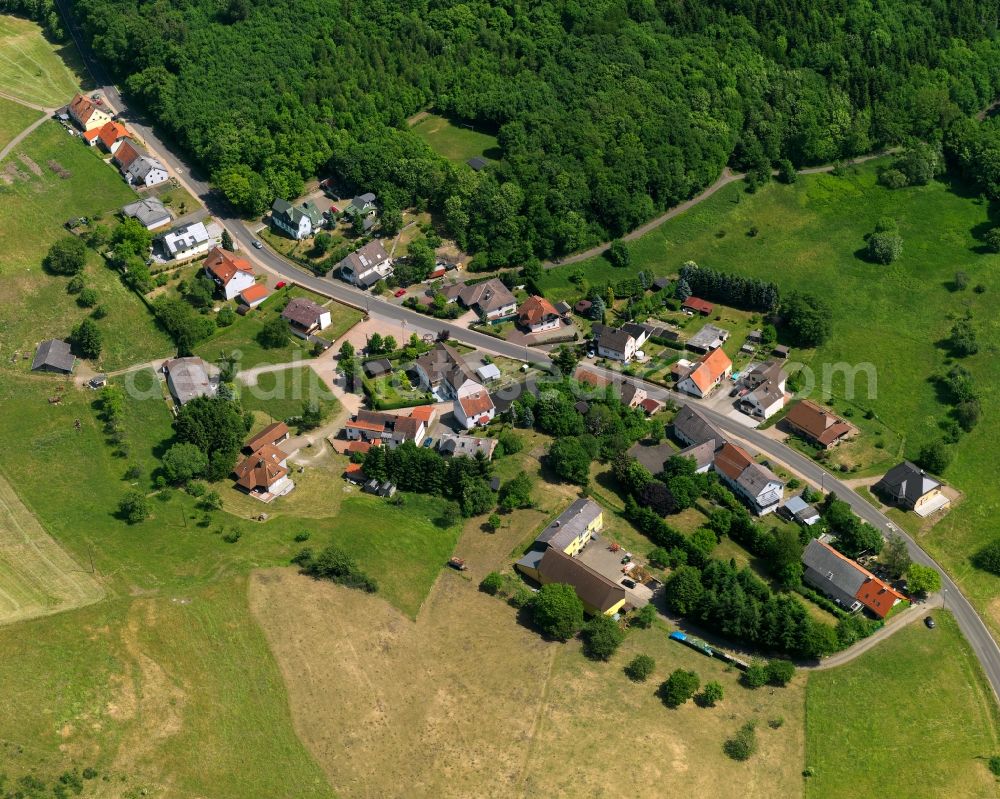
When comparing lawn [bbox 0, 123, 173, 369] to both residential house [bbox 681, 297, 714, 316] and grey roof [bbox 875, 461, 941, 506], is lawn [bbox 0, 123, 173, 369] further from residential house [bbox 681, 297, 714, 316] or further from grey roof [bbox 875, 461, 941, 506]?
grey roof [bbox 875, 461, 941, 506]

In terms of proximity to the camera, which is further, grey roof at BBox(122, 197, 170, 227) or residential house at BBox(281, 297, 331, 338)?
grey roof at BBox(122, 197, 170, 227)

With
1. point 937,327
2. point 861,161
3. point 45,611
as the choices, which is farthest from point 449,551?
point 861,161

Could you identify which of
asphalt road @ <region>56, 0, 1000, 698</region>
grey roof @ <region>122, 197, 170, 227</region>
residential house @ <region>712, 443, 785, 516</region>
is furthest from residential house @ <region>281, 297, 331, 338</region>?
residential house @ <region>712, 443, 785, 516</region>

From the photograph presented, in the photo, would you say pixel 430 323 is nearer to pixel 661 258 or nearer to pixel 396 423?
pixel 396 423

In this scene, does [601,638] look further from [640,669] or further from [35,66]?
[35,66]

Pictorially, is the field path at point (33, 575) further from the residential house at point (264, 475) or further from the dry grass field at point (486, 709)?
the residential house at point (264, 475)

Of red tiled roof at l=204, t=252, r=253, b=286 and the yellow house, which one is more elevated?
red tiled roof at l=204, t=252, r=253, b=286
